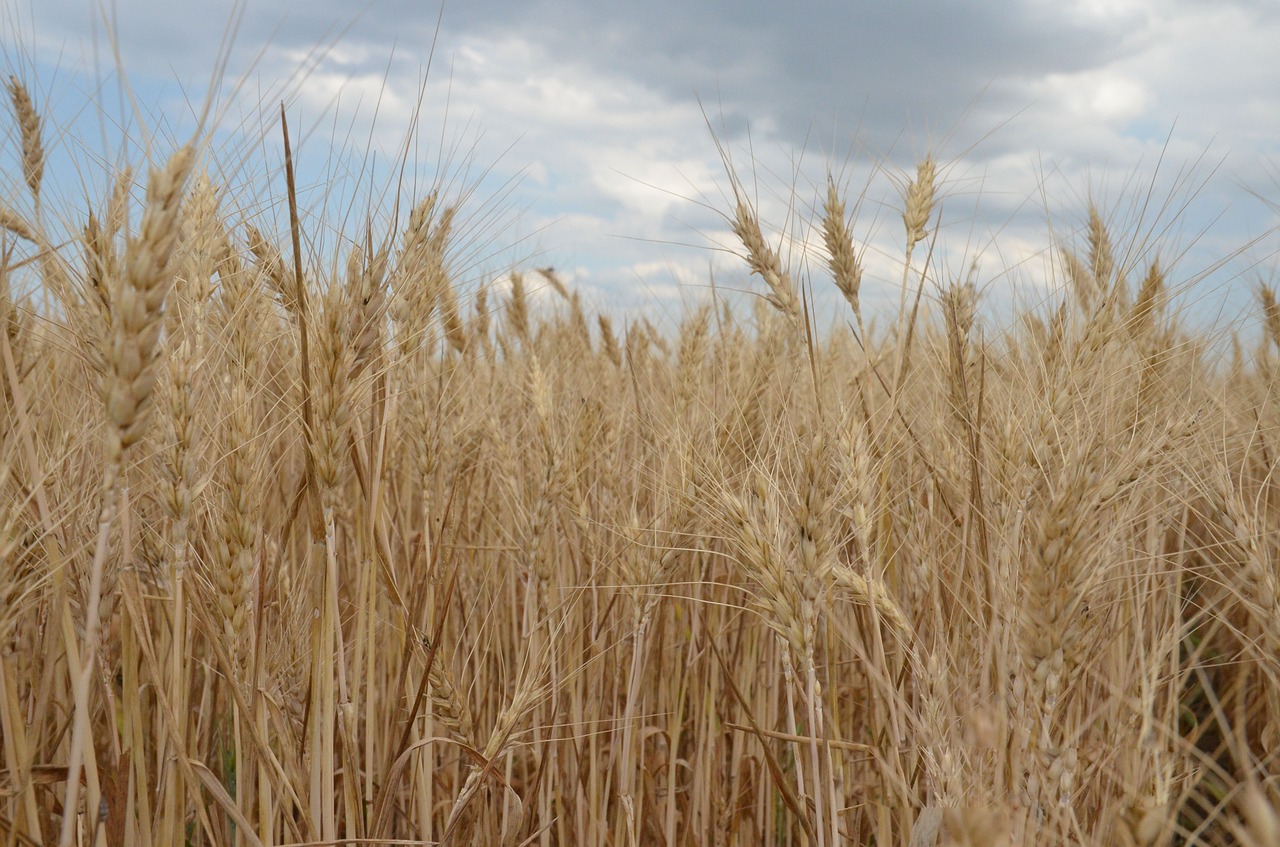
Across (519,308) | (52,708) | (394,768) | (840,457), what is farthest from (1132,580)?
(519,308)

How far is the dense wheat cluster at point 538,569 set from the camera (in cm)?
116

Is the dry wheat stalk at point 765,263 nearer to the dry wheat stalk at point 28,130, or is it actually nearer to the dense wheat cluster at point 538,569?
the dense wheat cluster at point 538,569

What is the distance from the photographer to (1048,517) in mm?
1139

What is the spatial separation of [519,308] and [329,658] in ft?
9.85

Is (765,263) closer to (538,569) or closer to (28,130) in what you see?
(538,569)

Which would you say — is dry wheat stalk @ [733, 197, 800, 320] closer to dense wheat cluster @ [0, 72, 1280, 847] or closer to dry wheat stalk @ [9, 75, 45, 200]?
dense wheat cluster @ [0, 72, 1280, 847]

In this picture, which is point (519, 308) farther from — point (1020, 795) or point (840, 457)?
point (1020, 795)

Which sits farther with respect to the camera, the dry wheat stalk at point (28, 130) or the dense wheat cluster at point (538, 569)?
the dry wheat stalk at point (28, 130)

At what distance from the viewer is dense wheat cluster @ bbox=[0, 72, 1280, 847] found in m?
1.16

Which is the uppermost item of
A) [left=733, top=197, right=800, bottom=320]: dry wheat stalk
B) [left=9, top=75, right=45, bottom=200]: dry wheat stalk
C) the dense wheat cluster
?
[left=9, top=75, right=45, bottom=200]: dry wheat stalk

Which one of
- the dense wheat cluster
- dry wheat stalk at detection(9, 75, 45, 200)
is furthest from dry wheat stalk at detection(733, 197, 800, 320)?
dry wheat stalk at detection(9, 75, 45, 200)

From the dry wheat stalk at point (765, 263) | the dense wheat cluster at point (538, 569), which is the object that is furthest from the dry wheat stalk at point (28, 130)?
the dry wheat stalk at point (765, 263)

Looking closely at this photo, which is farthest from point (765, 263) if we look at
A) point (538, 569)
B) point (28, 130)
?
point (28, 130)

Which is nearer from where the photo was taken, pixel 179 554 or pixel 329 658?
pixel 179 554
